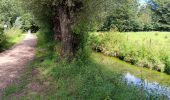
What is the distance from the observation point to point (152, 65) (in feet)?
67.0

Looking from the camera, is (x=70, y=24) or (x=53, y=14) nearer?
(x=70, y=24)

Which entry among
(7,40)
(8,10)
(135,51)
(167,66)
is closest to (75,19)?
(167,66)

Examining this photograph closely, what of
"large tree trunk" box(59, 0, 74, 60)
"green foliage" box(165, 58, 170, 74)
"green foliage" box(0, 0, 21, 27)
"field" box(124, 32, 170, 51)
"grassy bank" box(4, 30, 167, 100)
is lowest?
"green foliage" box(165, 58, 170, 74)

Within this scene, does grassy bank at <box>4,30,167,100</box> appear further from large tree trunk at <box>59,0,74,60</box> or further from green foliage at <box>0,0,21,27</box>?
green foliage at <box>0,0,21,27</box>

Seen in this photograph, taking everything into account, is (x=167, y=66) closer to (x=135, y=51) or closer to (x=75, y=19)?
(x=135, y=51)

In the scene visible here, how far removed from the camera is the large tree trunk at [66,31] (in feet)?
45.4

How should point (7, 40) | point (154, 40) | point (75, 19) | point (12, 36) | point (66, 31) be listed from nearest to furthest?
point (75, 19) < point (66, 31) < point (7, 40) < point (154, 40) < point (12, 36)

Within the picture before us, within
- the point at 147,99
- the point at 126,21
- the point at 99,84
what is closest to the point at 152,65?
the point at 99,84

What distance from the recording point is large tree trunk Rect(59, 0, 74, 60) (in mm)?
13836

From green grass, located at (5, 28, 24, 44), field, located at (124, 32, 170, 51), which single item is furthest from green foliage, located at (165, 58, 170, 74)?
green grass, located at (5, 28, 24, 44)

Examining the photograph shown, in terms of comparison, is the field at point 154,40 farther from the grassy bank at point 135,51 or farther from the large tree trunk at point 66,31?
the large tree trunk at point 66,31

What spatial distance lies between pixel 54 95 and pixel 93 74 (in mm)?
2134

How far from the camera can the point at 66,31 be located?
45.8 ft

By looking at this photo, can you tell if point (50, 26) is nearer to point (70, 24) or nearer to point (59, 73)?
point (70, 24)
